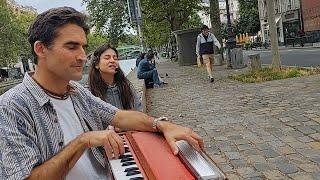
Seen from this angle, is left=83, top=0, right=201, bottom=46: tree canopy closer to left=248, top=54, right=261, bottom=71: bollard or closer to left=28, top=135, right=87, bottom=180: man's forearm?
left=248, top=54, right=261, bottom=71: bollard

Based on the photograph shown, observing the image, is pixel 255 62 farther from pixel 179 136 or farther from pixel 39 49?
pixel 39 49

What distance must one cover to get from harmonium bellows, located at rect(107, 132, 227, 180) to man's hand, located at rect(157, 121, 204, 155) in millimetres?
24

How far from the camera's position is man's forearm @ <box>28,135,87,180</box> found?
71.9 inches

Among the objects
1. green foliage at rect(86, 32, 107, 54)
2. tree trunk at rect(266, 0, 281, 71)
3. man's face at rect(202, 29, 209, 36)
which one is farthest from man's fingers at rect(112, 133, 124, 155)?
man's face at rect(202, 29, 209, 36)

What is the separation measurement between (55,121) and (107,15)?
4109 cm

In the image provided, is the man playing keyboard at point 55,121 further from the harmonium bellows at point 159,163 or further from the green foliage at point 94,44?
the green foliage at point 94,44

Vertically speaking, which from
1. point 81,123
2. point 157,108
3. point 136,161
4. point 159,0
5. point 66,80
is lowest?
point 157,108

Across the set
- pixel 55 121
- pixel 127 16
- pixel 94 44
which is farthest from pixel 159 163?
pixel 94 44

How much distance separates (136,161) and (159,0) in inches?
1132

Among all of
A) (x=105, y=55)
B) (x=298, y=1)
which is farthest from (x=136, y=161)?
(x=298, y=1)

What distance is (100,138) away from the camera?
2018mm

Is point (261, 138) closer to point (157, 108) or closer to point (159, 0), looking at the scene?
point (157, 108)

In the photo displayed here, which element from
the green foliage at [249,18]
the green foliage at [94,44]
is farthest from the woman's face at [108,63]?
the green foliage at [249,18]

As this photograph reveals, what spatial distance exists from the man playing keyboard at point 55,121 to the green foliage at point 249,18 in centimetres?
6914
